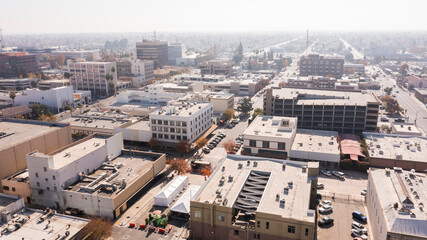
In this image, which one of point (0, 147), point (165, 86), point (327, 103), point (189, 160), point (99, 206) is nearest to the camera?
point (99, 206)

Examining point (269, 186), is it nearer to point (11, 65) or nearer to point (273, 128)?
point (273, 128)

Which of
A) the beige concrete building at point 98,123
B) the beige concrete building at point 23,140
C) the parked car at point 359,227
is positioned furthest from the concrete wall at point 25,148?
the parked car at point 359,227

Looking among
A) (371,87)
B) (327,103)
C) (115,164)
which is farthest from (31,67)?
(371,87)

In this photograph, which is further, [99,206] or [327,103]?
[327,103]

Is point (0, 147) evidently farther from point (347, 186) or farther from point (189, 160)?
point (347, 186)

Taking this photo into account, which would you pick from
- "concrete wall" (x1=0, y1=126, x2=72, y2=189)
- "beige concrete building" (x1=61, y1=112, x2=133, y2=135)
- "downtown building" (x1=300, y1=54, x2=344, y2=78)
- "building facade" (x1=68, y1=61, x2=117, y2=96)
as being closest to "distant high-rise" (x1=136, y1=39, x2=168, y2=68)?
"building facade" (x1=68, y1=61, x2=117, y2=96)

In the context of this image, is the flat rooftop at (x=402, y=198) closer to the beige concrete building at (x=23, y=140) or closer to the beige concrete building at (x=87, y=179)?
the beige concrete building at (x=87, y=179)
